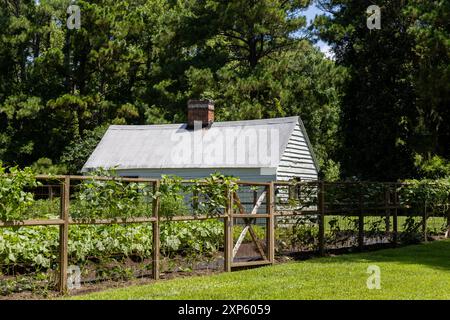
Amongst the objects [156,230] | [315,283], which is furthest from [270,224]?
[315,283]

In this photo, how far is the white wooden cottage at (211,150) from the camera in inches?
967

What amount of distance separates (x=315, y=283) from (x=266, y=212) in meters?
3.18

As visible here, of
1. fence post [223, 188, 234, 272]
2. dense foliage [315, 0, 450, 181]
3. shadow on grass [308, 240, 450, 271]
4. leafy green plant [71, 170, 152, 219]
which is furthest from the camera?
dense foliage [315, 0, 450, 181]

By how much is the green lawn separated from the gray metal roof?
12421 millimetres

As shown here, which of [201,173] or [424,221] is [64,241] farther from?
[201,173]

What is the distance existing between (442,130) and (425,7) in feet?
33.6

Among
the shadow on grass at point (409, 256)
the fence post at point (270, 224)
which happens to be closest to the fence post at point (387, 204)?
the shadow on grass at point (409, 256)

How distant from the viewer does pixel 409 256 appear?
13.3m

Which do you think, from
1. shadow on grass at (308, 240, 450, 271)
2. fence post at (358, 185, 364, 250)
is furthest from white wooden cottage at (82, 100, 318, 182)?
shadow on grass at (308, 240, 450, 271)

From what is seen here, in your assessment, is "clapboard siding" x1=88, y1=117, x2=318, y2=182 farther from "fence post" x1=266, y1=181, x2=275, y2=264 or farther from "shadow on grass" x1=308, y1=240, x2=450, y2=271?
"fence post" x1=266, y1=181, x2=275, y2=264

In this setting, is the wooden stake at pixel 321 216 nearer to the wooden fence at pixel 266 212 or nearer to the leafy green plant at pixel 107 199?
the wooden fence at pixel 266 212

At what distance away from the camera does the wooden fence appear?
8.40 meters
